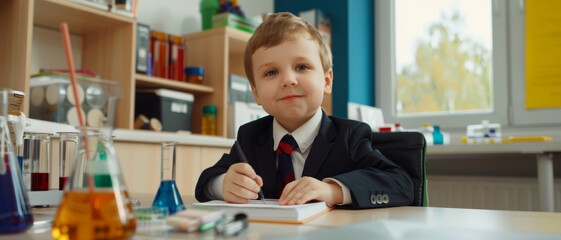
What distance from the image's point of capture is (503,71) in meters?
3.05

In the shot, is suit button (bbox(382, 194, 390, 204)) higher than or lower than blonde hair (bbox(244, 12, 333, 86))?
lower

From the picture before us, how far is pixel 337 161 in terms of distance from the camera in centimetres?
106

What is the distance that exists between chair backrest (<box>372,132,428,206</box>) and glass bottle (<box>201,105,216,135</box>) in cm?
168

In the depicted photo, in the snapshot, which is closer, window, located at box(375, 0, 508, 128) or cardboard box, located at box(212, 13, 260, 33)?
cardboard box, located at box(212, 13, 260, 33)

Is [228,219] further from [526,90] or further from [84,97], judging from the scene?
[526,90]

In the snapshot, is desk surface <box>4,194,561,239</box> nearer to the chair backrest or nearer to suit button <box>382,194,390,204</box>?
suit button <box>382,194,390,204</box>

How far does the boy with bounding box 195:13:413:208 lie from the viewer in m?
1.04

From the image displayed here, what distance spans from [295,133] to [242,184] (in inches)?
11.6

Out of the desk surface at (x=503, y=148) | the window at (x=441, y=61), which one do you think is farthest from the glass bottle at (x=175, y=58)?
the window at (x=441, y=61)

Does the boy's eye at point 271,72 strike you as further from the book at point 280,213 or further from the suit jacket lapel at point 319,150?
the book at point 280,213

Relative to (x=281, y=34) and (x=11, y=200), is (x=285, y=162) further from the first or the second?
(x=11, y=200)

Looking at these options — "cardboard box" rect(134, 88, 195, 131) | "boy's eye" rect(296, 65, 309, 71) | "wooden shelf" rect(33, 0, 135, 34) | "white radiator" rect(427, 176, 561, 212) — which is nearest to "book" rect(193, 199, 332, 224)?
"boy's eye" rect(296, 65, 309, 71)

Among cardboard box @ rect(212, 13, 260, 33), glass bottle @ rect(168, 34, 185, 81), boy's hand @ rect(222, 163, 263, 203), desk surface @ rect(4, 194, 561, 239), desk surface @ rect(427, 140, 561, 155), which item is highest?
cardboard box @ rect(212, 13, 260, 33)

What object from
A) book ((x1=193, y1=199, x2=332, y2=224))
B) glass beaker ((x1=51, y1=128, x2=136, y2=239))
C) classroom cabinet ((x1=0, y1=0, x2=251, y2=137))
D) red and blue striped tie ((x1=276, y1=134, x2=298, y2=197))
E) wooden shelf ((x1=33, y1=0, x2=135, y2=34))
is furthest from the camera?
wooden shelf ((x1=33, y1=0, x2=135, y2=34))
